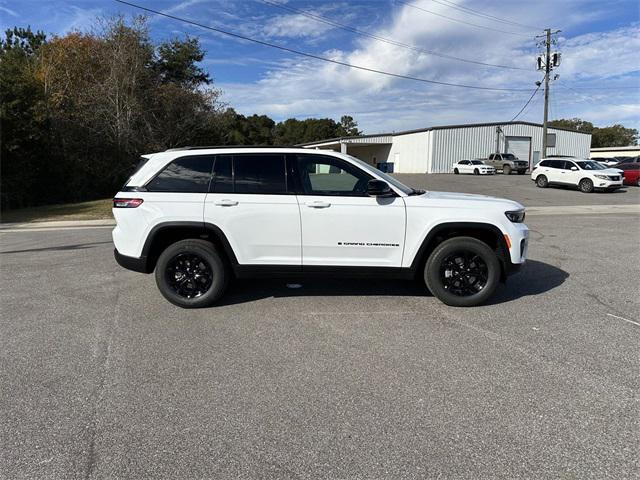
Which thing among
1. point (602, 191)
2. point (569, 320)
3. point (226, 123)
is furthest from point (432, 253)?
point (226, 123)

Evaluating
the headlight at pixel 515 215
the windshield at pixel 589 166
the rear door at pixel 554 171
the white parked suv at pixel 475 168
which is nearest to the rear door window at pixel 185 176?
the headlight at pixel 515 215

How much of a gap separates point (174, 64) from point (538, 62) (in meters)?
30.5

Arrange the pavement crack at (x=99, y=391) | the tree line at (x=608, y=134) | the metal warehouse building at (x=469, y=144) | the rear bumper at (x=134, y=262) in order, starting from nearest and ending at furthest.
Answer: the pavement crack at (x=99, y=391) < the rear bumper at (x=134, y=262) < the metal warehouse building at (x=469, y=144) < the tree line at (x=608, y=134)

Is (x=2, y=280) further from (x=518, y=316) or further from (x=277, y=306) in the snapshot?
(x=518, y=316)

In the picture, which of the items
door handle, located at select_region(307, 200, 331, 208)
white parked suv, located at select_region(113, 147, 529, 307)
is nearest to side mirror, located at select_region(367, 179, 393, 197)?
white parked suv, located at select_region(113, 147, 529, 307)

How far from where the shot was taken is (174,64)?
34844 mm

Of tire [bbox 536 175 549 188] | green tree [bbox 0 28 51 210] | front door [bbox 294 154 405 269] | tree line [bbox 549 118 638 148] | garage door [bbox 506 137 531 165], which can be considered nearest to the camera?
front door [bbox 294 154 405 269]

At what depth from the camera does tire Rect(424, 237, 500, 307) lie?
519 centimetres

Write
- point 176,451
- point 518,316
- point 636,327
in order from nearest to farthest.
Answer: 1. point 176,451
2. point 636,327
3. point 518,316

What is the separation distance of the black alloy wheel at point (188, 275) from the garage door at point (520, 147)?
53.9m

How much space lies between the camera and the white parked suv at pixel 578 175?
79.5 ft

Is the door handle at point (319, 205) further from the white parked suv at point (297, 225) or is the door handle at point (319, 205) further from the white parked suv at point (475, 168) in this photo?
the white parked suv at point (475, 168)

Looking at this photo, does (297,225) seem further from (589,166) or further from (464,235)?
(589,166)

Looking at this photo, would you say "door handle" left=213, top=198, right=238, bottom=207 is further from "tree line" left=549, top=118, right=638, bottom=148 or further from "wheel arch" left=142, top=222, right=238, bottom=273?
"tree line" left=549, top=118, right=638, bottom=148
